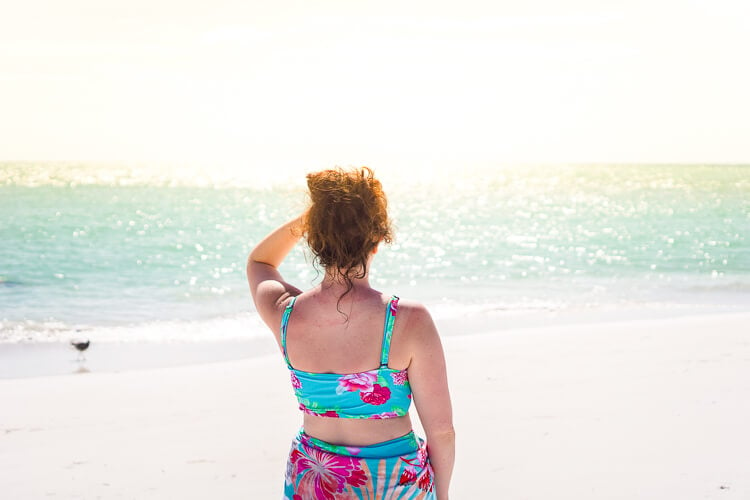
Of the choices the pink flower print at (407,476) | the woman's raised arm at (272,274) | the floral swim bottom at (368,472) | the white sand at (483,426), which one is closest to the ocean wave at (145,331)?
the white sand at (483,426)

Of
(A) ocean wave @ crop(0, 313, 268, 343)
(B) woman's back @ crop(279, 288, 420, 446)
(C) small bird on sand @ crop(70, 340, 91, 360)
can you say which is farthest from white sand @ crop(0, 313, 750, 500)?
(B) woman's back @ crop(279, 288, 420, 446)

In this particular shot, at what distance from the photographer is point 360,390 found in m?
1.99

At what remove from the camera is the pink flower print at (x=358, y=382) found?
1962 millimetres

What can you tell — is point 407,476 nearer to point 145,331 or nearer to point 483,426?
point 483,426

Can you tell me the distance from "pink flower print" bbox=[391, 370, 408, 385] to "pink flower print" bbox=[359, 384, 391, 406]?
3 cm

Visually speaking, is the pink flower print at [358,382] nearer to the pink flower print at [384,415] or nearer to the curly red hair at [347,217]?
the pink flower print at [384,415]

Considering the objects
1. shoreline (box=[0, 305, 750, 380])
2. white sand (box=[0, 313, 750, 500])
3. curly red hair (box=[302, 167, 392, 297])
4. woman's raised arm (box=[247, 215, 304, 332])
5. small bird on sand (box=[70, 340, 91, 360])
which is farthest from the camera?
small bird on sand (box=[70, 340, 91, 360])

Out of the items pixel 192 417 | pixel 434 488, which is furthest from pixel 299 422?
pixel 434 488

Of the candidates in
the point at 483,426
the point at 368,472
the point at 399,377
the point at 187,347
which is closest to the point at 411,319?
the point at 399,377

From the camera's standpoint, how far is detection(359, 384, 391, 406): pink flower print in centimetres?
199

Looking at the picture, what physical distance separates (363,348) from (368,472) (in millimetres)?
363

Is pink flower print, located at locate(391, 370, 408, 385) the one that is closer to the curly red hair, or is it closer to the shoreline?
the curly red hair

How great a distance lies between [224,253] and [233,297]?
351 inches

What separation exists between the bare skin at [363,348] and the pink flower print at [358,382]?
0.02 meters
